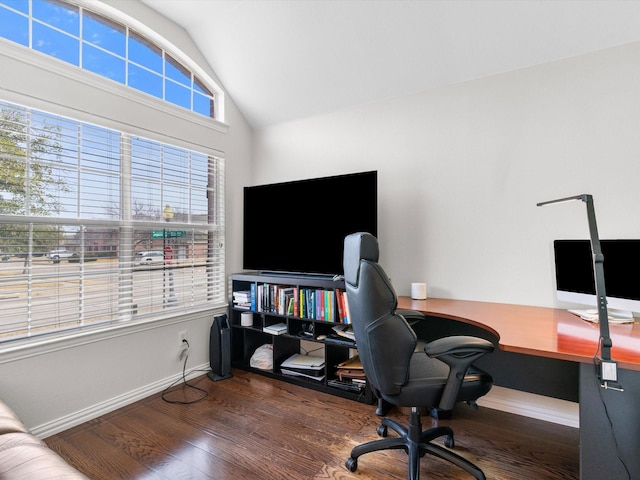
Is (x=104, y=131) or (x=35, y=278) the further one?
(x=104, y=131)

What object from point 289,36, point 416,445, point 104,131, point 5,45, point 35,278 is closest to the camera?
point 416,445

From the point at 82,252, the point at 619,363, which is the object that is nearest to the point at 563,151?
the point at 619,363

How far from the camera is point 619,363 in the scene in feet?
3.99

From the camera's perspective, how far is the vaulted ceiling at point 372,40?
6.62ft

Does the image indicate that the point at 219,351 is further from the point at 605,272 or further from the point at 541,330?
the point at 605,272

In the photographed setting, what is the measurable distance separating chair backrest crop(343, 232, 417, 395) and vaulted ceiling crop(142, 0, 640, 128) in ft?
5.35

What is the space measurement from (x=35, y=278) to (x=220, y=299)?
142 centimetres

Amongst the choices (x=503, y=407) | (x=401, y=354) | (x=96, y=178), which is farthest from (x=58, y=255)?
(x=503, y=407)

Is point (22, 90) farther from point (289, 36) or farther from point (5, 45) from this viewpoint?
point (289, 36)

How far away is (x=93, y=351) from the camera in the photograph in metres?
2.24

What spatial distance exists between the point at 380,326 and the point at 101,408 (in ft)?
6.70

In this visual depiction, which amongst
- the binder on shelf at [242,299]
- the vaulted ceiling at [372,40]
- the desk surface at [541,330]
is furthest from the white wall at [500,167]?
the binder on shelf at [242,299]

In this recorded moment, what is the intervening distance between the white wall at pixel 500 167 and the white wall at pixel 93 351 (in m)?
1.63

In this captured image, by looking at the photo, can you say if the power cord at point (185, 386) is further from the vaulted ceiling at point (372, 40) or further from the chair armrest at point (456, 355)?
the vaulted ceiling at point (372, 40)
